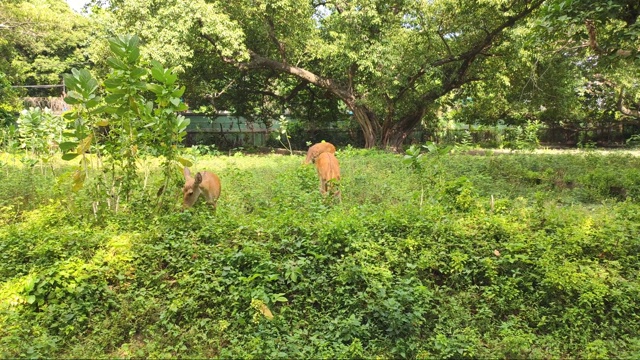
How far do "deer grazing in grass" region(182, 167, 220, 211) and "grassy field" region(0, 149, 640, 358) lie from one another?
16 cm

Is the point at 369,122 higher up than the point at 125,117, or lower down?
higher up

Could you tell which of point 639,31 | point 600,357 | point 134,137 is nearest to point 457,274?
point 600,357

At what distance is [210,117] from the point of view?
69.3 feet

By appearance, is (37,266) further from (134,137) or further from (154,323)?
(134,137)

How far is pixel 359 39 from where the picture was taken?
14.2m

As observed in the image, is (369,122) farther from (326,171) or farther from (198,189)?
(198,189)

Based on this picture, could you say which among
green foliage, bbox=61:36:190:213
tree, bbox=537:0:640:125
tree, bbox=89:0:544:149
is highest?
tree, bbox=89:0:544:149

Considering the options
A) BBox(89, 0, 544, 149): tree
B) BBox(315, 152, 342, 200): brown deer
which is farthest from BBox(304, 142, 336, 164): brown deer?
BBox(89, 0, 544, 149): tree

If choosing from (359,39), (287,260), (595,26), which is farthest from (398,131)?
(287,260)

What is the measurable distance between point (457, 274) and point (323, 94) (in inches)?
652

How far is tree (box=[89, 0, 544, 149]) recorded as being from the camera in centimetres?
1294

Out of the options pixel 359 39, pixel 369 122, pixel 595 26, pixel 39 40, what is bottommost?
pixel 369 122

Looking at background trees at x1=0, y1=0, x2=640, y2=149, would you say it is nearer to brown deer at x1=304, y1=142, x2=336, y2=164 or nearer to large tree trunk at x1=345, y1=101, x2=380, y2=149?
large tree trunk at x1=345, y1=101, x2=380, y2=149

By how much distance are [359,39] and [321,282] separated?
38.1 ft
